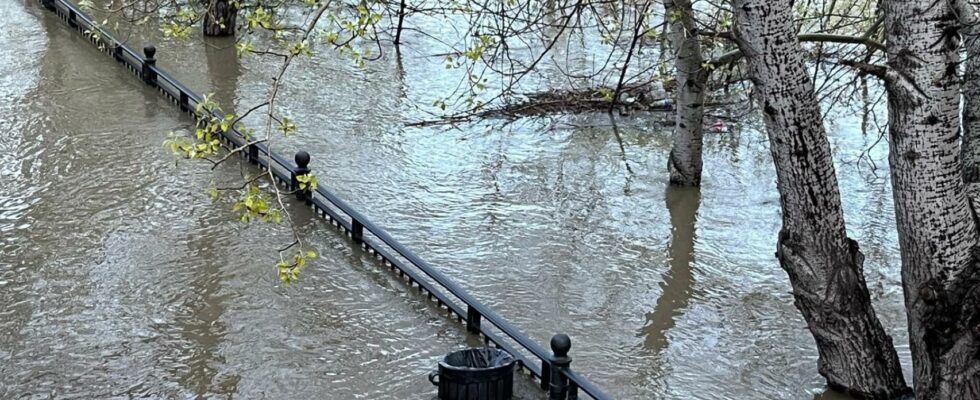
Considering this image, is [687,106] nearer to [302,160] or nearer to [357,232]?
[357,232]

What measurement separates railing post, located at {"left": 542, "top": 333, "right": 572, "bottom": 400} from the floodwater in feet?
2.47

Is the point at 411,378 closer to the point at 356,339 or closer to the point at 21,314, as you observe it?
the point at 356,339

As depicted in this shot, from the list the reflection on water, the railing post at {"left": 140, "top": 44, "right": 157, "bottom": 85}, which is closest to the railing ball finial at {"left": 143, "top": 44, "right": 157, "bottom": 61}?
the railing post at {"left": 140, "top": 44, "right": 157, "bottom": 85}

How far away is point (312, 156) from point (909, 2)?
7.13 m

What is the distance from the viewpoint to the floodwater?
24.6 feet

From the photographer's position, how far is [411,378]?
7.30 metres

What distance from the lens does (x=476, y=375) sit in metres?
6.66

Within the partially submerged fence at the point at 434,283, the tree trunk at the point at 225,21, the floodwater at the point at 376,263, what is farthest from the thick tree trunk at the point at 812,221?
the tree trunk at the point at 225,21

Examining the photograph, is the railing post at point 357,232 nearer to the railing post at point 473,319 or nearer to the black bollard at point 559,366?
the railing post at point 473,319

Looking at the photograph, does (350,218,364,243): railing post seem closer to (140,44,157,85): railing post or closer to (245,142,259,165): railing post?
(245,142,259,165): railing post

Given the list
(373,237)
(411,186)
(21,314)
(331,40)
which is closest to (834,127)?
(411,186)

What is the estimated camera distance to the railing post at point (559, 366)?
6.70m

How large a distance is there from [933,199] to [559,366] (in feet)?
7.53

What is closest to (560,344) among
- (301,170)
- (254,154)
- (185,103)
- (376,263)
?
(376,263)
